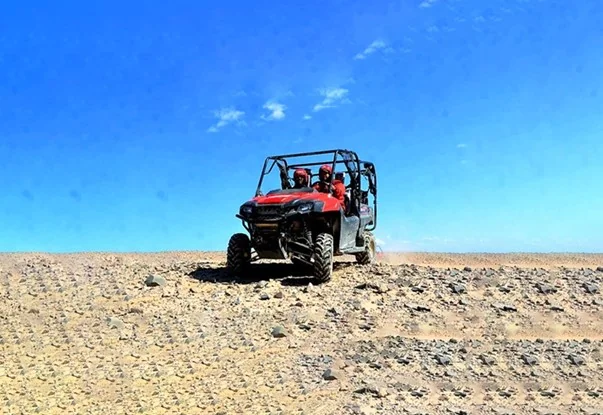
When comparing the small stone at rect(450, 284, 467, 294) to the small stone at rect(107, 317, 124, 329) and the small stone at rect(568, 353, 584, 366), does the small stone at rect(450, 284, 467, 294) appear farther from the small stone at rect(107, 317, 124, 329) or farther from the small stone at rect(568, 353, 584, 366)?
the small stone at rect(107, 317, 124, 329)

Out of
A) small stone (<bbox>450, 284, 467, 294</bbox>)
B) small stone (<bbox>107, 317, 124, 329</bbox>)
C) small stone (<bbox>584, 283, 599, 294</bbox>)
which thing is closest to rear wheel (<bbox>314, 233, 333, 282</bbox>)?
small stone (<bbox>450, 284, 467, 294</bbox>)

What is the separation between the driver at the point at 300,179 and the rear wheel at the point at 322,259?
7.07ft

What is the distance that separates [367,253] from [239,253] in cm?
386

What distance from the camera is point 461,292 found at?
10.4 metres

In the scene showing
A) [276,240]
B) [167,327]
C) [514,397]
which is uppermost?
[276,240]

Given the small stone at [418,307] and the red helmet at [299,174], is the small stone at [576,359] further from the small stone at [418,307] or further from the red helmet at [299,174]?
the red helmet at [299,174]

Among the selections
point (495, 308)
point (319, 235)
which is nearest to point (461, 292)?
point (495, 308)

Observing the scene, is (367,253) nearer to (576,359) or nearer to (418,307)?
(418,307)

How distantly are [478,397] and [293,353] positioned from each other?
2374 millimetres

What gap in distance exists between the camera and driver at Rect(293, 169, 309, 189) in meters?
12.9

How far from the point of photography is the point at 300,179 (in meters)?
12.9

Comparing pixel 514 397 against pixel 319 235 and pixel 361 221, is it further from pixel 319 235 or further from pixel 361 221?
pixel 361 221

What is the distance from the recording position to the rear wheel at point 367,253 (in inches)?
557

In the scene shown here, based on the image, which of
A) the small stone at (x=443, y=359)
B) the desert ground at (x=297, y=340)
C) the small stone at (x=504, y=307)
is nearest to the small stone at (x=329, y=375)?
the desert ground at (x=297, y=340)
